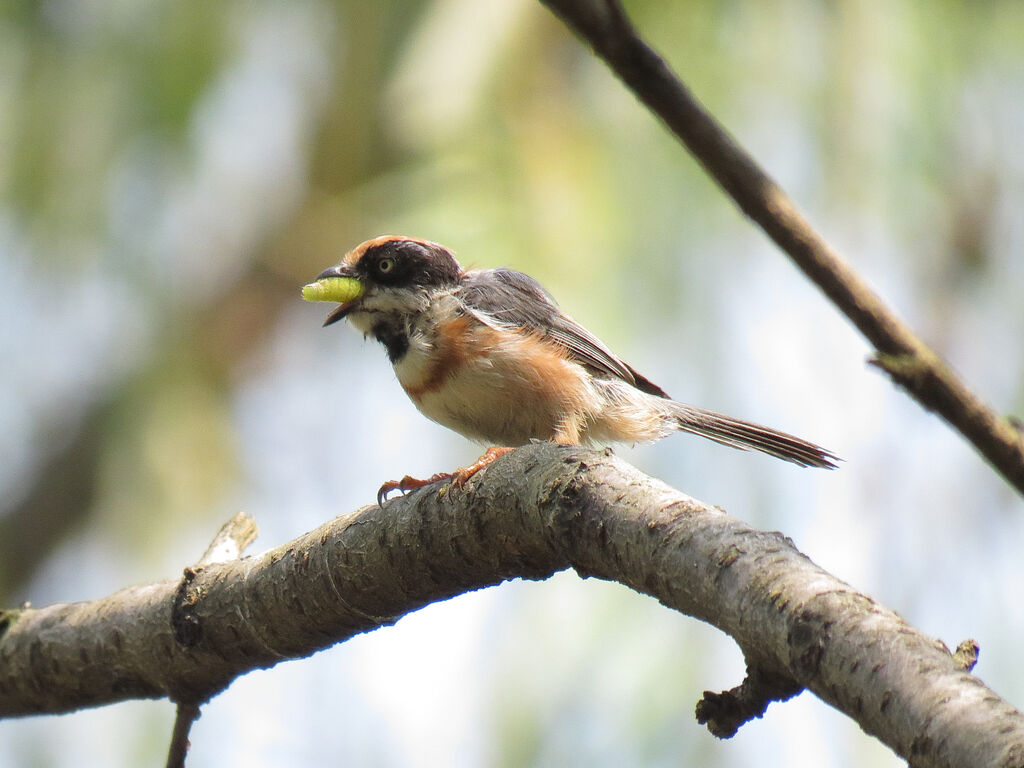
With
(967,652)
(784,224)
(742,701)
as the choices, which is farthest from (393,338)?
(967,652)

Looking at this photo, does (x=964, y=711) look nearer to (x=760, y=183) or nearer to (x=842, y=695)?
(x=842, y=695)

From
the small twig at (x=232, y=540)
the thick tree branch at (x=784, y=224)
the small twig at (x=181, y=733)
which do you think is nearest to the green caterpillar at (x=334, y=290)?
the small twig at (x=232, y=540)

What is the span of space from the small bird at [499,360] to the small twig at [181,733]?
5.23 feet

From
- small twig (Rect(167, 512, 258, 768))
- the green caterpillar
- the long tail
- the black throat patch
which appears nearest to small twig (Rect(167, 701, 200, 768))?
small twig (Rect(167, 512, 258, 768))

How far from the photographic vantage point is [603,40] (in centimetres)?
271

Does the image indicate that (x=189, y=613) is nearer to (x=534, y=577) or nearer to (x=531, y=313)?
(x=534, y=577)

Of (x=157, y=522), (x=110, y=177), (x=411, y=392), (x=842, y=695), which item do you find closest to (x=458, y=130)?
(x=411, y=392)

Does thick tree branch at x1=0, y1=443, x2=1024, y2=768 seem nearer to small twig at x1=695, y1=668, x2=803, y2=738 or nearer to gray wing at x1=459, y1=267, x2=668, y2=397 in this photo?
small twig at x1=695, y1=668, x2=803, y2=738

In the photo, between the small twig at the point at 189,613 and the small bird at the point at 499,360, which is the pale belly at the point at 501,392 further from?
the small twig at the point at 189,613

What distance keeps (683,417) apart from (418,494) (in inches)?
97.5

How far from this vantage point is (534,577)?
9.44 ft

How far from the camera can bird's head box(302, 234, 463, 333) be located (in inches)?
193

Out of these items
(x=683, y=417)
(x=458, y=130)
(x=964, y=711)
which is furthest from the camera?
(x=458, y=130)

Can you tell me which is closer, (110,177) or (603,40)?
(603,40)
